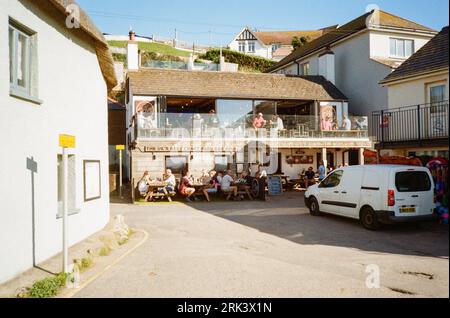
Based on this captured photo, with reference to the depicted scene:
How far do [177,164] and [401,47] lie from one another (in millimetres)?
17800

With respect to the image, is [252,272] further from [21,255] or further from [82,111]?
[82,111]

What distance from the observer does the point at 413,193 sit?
36.1 feet

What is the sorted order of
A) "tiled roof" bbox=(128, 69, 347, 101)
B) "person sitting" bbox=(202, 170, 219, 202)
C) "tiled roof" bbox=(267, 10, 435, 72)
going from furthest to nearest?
"tiled roof" bbox=(267, 10, 435, 72) < "tiled roof" bbox=(128, 69, 347, 101) < "person sitting" bbox=(202, 170, 219, 202)

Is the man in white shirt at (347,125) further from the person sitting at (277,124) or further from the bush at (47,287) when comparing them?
the bush at (47,287)

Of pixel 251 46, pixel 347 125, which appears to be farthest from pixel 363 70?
pixel 251 46

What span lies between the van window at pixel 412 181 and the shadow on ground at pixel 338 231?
1.19 meters

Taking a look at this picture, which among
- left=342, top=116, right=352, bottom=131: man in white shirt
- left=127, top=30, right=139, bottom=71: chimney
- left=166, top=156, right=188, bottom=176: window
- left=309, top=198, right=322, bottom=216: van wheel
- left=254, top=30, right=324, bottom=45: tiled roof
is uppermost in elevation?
left=254, top=30, right=324, bottom=45: tiled roof

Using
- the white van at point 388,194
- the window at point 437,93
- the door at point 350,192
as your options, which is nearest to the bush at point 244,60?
the window at point 437,93

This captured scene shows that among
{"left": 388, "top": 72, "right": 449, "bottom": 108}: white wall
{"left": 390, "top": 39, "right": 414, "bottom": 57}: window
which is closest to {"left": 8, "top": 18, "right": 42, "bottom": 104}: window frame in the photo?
{"left": 388, "top": 72, "right": 449, "bottom": 108}: white wall

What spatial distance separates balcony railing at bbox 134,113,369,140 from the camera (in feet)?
72.3

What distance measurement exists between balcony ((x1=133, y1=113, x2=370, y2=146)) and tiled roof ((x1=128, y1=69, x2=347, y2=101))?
2.83 m

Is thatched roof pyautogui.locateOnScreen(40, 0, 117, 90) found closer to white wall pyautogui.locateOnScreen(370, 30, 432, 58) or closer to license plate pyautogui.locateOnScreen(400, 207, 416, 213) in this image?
license plate pyautogui.locateOnScreen(400, 207, 416, 213)

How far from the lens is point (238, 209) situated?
16.4 m
